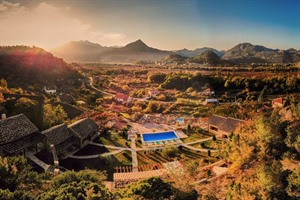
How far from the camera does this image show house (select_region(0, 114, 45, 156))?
69.7 feet

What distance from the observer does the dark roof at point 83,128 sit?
27.7 meters

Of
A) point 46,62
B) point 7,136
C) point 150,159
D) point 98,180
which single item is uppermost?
point 46,62

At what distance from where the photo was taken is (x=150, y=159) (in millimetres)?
26609

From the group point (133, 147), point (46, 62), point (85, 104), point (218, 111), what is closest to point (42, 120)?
point (133, 147)

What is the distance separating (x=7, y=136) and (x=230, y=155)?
1897 centimetres

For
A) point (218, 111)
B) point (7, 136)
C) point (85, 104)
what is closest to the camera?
point (7, 136)

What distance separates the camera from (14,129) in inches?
896

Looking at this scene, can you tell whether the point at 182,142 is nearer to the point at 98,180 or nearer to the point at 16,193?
the point at 98,180

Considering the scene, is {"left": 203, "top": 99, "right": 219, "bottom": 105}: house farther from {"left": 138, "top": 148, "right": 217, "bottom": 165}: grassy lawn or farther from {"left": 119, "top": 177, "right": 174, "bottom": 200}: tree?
{"left": 119, "top": 177, "right": 174, "bottom": 200}: tree

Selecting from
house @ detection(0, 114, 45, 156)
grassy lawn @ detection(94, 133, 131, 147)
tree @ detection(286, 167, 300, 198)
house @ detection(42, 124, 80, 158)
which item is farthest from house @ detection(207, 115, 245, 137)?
house @ detection(0, 114, 45, 156)

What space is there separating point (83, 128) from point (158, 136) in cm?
978

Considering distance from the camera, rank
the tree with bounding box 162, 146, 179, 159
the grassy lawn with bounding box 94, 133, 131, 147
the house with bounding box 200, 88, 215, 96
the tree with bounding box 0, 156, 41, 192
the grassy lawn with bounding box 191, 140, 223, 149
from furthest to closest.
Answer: the house with bounding box 200, 88, 215, 96 → the grassy lawn with bounding box 94, 133, 131, 147 → the grassy lawn with bounding box 191, 140, 223, 149 → the tree with bounding box 162, 146, 179, 159 → the tree with bounding box 0, 156, 41, 192

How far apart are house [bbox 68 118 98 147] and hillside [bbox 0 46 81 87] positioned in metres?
31.2

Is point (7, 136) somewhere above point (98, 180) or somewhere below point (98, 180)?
above
